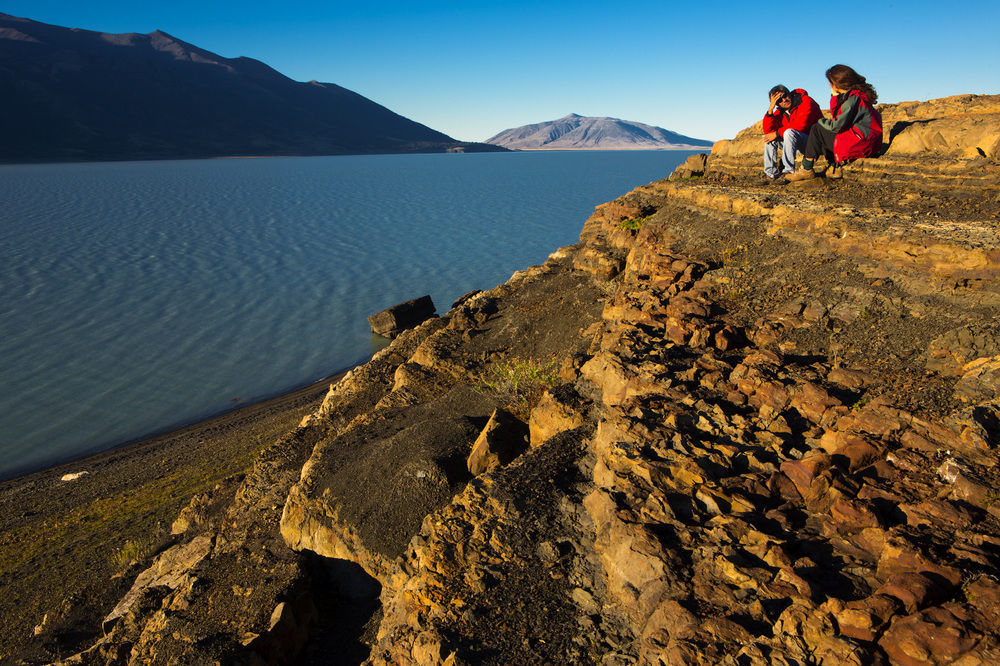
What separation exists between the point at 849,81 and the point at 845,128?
2.93ft

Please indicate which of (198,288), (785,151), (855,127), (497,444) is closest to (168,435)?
(198,288)

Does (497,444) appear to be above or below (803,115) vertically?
below

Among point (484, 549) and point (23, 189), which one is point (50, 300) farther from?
point (23, 189)

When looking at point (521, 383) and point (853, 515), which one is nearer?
point (853, 515)

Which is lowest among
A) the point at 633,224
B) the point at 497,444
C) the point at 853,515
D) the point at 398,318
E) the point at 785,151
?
the point at 398,318

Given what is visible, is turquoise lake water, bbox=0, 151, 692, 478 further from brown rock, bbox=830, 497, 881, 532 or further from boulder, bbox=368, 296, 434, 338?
brown rock, bbox=830, 497, 881, 532

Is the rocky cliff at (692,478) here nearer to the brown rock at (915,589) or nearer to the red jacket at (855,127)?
the brown rock at (915,589)

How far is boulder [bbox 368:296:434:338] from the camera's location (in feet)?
94.7

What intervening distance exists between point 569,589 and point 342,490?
416cm

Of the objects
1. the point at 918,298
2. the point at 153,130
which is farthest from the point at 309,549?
the point at 153,130

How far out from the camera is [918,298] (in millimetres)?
7195

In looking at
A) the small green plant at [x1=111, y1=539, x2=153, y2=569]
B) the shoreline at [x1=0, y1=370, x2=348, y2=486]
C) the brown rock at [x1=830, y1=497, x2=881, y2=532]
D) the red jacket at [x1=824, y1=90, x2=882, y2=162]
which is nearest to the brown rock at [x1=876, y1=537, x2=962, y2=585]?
the brown rock at [x1=830, y1=497, x2=881, y2=532]

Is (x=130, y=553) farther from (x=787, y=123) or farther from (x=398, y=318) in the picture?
(x=398, y=318)

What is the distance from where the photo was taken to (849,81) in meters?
10.2
